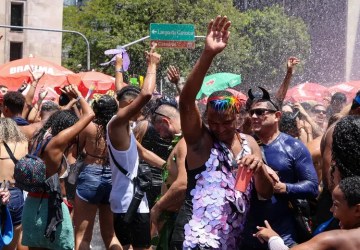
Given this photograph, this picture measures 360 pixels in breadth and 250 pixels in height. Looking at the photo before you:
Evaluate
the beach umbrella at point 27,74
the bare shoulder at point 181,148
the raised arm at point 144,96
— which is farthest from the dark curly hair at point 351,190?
the beach umbrella at point 27,74

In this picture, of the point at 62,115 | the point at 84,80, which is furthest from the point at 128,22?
the point at 62,115

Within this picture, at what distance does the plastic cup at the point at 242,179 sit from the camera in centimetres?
538

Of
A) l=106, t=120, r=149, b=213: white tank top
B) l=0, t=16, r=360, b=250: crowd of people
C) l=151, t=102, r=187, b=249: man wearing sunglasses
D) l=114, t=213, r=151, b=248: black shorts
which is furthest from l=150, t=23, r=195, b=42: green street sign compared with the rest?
l=151, t=102, r=187, b=249: man wearing sunglasses

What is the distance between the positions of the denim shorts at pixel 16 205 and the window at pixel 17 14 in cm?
5870

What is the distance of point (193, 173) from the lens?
5668 millimetres

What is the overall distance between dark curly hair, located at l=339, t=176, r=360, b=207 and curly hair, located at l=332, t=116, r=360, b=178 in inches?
14.9

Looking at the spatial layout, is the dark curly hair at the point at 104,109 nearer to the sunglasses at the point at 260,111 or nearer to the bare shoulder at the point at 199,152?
the sunglasses at the point at 260,111

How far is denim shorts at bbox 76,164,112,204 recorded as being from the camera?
877 cm

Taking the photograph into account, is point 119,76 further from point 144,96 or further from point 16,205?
point 144,96

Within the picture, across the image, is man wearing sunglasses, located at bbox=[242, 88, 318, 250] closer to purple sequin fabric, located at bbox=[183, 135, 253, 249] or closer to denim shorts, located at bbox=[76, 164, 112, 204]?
purple sequin fabric, located at bbox=[183, 135, 253, 249]

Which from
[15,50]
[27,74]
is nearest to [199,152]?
[27,74]

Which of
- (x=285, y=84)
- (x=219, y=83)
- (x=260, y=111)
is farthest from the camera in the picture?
(x=219, y=83)

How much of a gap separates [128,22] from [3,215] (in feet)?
140

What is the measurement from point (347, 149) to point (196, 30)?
42.2 meters
